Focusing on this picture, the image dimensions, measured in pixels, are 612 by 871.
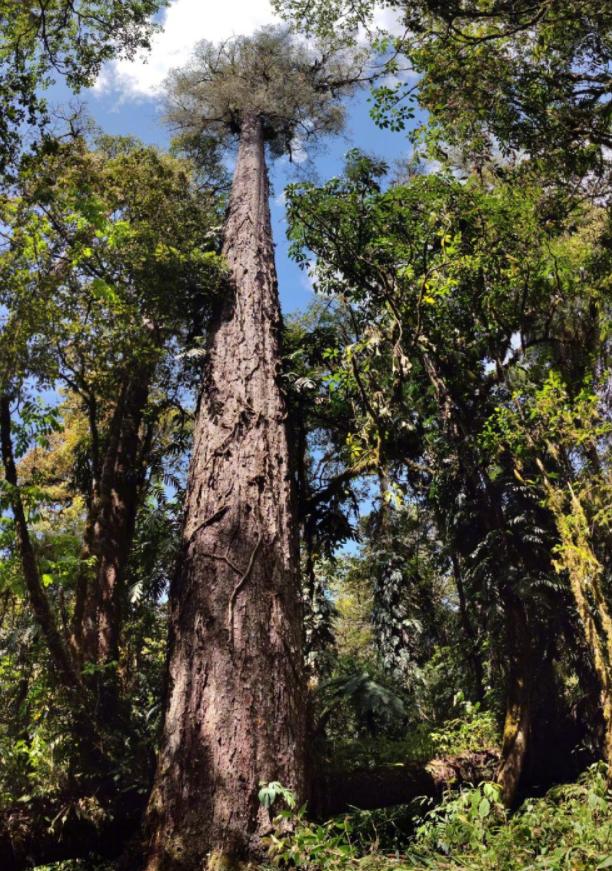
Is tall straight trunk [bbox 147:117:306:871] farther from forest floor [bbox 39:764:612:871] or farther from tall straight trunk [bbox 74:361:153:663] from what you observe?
tall straight trunk [bbox 74:361:153:663]

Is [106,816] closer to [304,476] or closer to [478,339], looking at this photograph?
[304,476]

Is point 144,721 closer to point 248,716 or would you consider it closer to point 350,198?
point 248,716

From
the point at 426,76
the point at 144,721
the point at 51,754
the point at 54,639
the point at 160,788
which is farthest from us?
the point at 426,76

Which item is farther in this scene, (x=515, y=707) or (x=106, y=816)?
(x=515, y=707)

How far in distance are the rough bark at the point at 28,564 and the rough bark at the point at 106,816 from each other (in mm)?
1223

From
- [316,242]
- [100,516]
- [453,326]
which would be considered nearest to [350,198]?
[316,242]

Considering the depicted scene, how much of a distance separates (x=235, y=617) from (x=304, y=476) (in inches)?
120

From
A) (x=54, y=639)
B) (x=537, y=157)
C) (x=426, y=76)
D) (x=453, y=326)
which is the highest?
(x=426, y=76)

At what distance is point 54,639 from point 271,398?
2.88 meters

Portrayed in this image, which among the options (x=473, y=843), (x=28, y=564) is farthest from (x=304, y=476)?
(x=473, y=843)

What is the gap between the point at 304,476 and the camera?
668 centimetres

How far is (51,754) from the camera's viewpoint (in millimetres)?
5453

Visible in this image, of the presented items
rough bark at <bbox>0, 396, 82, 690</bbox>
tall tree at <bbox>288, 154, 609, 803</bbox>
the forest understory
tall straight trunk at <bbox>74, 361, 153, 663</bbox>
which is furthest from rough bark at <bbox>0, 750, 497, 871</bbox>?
tall straight trunk at <bbox>74, 361, 153, 663</bbox>

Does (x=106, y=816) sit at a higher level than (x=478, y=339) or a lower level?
lower
